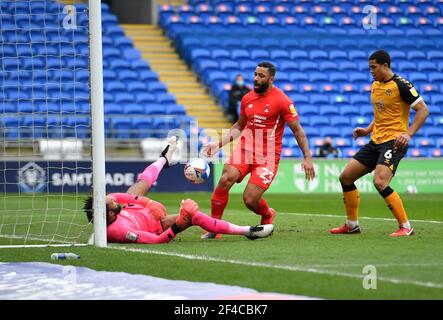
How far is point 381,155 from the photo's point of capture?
11.9 metres

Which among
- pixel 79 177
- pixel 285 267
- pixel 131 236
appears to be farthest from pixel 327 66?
pixel 285 267

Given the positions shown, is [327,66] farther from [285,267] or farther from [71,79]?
[285,267]

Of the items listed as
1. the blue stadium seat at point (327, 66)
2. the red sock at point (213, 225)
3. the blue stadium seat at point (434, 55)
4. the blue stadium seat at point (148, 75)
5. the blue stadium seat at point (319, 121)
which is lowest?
the blue stadium seat at point (319, 121)

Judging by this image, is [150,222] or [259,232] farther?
[150,222]

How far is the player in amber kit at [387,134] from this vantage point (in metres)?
11.8

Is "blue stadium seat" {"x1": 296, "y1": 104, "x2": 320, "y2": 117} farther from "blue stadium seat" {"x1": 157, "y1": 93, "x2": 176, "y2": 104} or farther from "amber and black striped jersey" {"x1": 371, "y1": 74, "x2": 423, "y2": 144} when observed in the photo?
"amber and black striped jersey" {"x1": 371, "y1": 74, "x2": 423, "y2": 144}

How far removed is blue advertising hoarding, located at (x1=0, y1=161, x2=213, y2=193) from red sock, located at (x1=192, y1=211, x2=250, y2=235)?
13.2 m

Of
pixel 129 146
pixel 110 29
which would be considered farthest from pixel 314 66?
pixel 129 146

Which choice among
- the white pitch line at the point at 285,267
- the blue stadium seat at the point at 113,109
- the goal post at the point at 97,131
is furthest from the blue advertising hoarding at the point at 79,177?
the white pitch line at the point at 285,267

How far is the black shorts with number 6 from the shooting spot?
11.8 meters

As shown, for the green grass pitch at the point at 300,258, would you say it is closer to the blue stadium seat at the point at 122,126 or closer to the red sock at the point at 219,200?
the red sock at the point at 219,200

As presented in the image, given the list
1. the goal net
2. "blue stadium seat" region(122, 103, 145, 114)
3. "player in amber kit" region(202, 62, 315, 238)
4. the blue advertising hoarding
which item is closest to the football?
"player in amber kit" region(202, 62, 315, 238)

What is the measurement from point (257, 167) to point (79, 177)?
45.6ft
